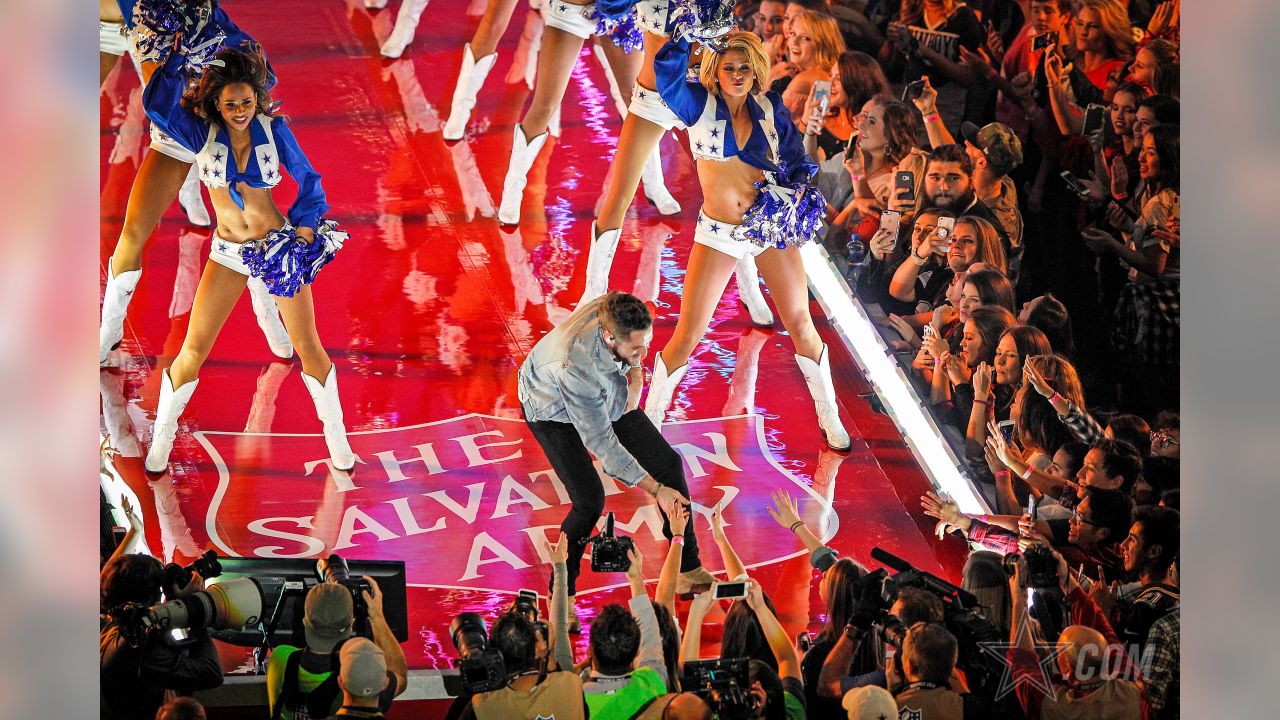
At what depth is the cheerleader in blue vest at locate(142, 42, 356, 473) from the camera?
5.83m

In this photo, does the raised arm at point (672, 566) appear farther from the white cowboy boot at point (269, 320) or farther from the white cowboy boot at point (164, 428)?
the white cowboy boot at point (164, 428)

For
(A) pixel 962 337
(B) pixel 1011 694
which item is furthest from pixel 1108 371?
(B) pixel 1011 694

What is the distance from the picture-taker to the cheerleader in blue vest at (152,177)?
5840mm

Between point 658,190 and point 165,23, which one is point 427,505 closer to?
point 658,190

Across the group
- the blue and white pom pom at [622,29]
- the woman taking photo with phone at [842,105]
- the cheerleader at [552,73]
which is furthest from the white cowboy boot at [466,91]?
the woman taking photo with phone at [842,105]

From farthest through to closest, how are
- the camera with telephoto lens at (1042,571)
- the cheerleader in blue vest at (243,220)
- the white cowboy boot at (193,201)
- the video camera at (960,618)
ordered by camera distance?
the camera with telephoto lens at (1042,571)
the video camera at (960,618)
the white cowboy boot at (193,201)
the cheerleader in blue vest at (243,220)

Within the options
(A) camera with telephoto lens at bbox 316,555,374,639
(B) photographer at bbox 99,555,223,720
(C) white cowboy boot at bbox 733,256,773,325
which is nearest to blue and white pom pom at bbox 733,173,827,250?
(C) white cowboy boot at bbox 733,256,773,325

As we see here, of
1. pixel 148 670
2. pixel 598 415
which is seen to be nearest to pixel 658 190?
pixel 598 415

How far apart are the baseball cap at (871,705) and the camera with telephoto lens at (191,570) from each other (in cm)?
252

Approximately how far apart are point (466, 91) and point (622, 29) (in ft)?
2.28

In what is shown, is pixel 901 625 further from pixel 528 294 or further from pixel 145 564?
pixel 145 564
